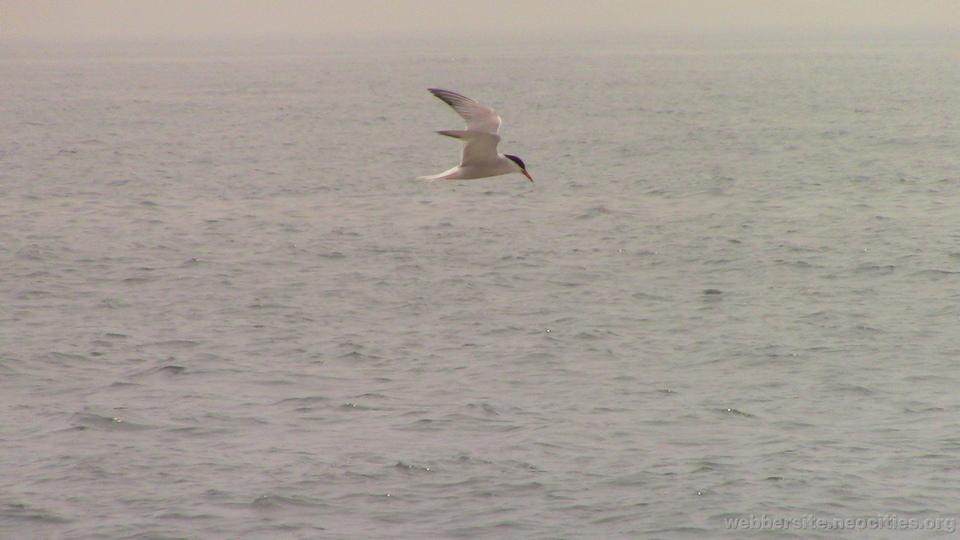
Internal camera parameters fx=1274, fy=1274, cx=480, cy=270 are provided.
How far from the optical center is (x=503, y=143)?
188 feet

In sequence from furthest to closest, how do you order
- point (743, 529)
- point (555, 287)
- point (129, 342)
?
1. point (555, 287)
2. point (129, 342)
3. point (743, 529)

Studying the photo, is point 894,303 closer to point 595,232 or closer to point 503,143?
point 595,232

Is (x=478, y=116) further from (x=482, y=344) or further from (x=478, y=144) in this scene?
(x=482, y=344)

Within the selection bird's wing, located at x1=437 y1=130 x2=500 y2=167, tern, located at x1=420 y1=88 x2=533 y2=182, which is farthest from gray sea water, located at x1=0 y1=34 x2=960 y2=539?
bird's wing, located at x1=437 y1=130 x2=500 y2=167

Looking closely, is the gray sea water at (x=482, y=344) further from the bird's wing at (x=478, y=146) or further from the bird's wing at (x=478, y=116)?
the bird's wing at (x=478, y=116)

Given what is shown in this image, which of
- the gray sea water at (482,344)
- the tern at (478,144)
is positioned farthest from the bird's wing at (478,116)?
the gray sea water at (482,344)

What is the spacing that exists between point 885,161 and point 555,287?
25.9 metres

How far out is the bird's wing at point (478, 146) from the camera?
58.3 feet

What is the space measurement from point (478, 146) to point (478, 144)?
5 centimetres

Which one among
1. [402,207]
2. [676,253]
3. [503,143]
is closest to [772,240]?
[676,253]

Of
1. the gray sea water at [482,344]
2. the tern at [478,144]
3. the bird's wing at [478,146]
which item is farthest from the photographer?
the gray sea water at [482,344]

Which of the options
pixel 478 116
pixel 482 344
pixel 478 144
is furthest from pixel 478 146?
pixel 482 344

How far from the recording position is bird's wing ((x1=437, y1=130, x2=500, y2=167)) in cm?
1777

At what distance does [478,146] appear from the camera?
18156 mm
